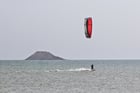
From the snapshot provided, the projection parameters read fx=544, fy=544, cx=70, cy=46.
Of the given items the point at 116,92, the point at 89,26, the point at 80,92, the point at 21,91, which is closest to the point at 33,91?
the point at 21,91

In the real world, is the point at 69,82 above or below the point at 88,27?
below

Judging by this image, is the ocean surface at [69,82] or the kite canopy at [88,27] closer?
the kite canopy at [88,27]

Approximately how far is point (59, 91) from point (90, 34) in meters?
13.3

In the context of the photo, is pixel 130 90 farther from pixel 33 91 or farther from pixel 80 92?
pixel 33 91

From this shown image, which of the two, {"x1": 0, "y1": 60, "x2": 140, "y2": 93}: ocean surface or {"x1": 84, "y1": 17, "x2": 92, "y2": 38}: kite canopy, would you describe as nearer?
{"x1": 84, "y1": 17, "x2": 92, "y2": 38}: kite canopy

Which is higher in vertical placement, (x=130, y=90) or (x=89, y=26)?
(x=89, y=26)

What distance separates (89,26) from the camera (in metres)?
29.2

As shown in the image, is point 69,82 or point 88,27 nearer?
point 88,27

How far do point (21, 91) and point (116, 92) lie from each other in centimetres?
718

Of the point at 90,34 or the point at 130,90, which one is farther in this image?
the point at 130,90

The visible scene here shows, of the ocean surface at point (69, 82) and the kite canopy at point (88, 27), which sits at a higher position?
the kite canopy at point (88, 27)

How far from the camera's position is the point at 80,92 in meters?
40.6

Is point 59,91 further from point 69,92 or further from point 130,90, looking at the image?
point 130,90

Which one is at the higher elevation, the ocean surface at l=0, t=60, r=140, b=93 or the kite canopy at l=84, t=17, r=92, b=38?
the kite canopy at l=84, t=17, r=92, b=38
